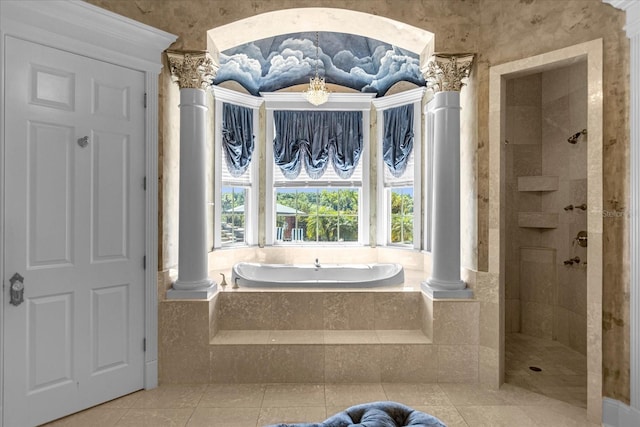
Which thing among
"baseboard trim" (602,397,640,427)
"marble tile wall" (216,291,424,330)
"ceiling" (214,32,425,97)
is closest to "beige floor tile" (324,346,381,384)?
"marble tile wall" (216,291,424,330)

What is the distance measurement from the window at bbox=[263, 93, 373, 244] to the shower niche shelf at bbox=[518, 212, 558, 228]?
71.6 inches

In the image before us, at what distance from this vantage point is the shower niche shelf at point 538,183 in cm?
388

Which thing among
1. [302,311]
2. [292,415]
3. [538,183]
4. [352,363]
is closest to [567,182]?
[538,183]

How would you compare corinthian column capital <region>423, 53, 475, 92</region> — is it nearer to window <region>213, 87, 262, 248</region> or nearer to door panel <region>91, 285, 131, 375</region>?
window <region>213, 87, 262, 248</region>

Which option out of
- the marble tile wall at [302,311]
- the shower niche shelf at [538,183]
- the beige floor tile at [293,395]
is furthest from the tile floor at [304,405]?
the shower niche shelf at [538,183]

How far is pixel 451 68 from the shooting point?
305 cm

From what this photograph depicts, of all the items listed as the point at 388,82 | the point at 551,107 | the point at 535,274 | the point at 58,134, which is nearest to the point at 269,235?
the point at 388,82

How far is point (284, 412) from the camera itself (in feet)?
8.38

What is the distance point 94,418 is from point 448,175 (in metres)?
3.11

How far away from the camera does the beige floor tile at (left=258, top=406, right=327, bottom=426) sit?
2.45 metres

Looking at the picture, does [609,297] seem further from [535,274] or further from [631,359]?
[535,274]

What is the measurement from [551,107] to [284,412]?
154 inches

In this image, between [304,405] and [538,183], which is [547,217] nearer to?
[538,183]

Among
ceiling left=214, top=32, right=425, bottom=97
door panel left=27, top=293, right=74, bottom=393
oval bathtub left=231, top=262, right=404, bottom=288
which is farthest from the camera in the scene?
ceiling left=214, top=32, right=425, bottom=97
